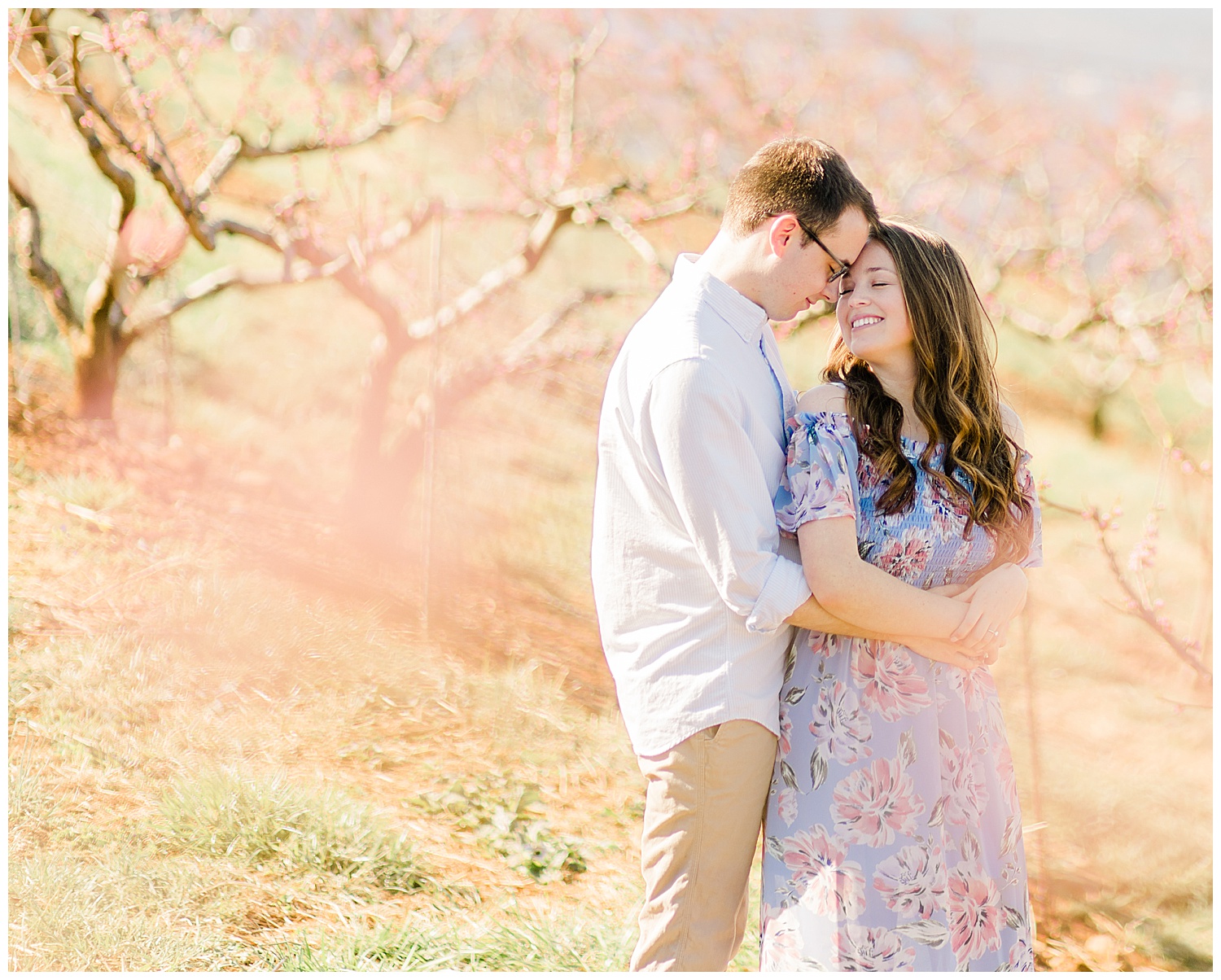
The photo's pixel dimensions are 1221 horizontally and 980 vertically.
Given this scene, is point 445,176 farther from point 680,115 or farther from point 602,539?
point 602,539

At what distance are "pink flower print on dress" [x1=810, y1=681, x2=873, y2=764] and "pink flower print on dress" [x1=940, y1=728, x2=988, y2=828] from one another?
16 centimetres

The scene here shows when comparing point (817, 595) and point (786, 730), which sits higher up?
point (817, 595)

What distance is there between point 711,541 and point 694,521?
0.14 ft

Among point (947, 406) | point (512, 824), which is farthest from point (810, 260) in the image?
point (512, 824)

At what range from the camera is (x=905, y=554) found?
70.6 inches

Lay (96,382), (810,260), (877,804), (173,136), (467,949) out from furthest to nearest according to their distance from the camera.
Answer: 1. (173,136)
2. (96,382)
3. (467,949)
4. (810,260)
5. (877,804)

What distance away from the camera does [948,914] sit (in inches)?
69.3

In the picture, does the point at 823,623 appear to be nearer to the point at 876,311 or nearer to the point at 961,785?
the point at 961,785

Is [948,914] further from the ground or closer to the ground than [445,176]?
closer to the ground

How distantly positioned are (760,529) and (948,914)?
762 millimetres

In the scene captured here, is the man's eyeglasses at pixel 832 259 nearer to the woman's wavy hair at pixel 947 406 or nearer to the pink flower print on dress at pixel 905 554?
the woman's wavy hair at pixel 947 406

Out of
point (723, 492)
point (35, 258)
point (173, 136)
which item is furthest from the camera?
point (173, 136)

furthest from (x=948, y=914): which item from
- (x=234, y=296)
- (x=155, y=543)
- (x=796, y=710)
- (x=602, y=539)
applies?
(x=234, y=296)

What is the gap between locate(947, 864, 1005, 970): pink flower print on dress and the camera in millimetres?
1771
